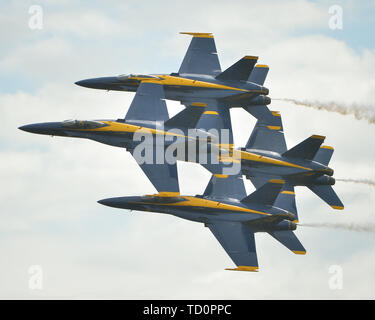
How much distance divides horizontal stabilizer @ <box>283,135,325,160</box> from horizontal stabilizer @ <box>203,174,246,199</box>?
192 inches

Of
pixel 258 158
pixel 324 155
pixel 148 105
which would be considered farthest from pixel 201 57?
pixel 324 155

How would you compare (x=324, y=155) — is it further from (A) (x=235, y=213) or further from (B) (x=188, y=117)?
(B) (x=188, y=117)

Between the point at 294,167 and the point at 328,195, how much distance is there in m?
3.05

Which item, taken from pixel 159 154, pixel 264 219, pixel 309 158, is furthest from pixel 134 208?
pixel 309 158

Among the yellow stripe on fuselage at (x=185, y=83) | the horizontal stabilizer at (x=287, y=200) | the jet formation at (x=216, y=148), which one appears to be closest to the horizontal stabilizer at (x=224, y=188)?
the jet formation at (x=216, y=148)

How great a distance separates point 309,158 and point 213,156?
6812mm

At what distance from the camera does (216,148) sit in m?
69.6

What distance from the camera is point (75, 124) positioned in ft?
225

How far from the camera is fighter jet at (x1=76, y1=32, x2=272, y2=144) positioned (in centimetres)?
7175

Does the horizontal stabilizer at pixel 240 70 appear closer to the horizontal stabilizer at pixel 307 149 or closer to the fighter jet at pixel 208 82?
the fighter jet at pixel 208 82

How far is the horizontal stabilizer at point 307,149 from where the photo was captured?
70562mm

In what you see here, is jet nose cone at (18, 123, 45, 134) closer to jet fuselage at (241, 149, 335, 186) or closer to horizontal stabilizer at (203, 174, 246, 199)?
horizontal stabilizer at (203, 174, 246, 199)

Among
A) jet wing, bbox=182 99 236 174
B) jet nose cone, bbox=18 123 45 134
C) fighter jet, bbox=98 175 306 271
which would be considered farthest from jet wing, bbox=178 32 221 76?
jet nose cone, bbox=18 123 45 134

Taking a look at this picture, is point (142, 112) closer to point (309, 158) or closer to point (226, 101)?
point (226, 101)
